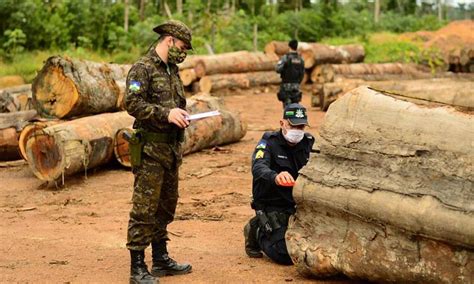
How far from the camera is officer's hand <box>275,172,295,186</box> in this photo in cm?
531

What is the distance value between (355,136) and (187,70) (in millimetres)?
16617

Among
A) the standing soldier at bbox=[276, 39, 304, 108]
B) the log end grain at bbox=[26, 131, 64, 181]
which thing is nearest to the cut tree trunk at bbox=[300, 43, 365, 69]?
the standing soldier at bbox=[276, 39, 304, 108]

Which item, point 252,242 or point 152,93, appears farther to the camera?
point 252,242

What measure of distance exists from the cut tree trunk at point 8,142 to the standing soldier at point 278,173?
5956 millimetres

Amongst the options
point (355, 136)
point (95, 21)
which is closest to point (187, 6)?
point (95, 21)

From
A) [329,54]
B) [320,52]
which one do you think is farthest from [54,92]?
[329,54]

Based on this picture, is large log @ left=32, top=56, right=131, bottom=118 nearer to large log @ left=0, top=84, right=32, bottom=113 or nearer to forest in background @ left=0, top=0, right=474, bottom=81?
large log @ left=0, top=84, right=32, bottom=113

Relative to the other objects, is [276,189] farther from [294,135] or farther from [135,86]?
[135,86]

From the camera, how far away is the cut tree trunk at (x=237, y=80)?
2136cm

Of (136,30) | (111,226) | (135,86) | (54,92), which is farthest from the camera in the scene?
(136,30)

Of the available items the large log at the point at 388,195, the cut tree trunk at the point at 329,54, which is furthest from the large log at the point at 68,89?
the cut tree trunk at the point at 329,54

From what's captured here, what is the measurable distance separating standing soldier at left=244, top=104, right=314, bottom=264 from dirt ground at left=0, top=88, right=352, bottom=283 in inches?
7.6

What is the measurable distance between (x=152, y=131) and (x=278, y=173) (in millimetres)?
1104

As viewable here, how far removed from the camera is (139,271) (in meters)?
5.16
